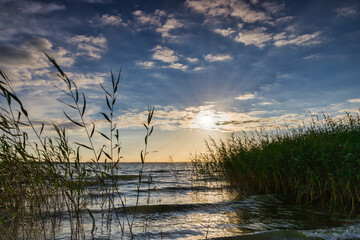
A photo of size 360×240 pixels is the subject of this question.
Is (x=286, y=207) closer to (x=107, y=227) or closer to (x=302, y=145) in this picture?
(x=302, y=145)

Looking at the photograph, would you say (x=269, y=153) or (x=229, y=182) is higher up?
(x=269, y=153)

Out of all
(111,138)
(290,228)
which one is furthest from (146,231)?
(290,228)

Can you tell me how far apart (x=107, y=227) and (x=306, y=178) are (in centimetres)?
610

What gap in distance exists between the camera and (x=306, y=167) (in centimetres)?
739

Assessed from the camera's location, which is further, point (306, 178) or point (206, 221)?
point (306, 178)

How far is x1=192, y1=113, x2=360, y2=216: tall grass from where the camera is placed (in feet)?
21.8

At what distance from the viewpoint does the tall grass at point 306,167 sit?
664cm

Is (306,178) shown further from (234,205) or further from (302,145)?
(234,205)

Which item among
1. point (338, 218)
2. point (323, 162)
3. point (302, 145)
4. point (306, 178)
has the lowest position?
point (338, 218)

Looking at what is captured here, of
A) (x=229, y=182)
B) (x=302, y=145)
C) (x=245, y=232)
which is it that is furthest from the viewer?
(x=229, y=182)

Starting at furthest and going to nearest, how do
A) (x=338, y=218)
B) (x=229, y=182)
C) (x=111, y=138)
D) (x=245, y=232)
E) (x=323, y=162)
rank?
(x=229, y=182)
(x=323, y=162)
(x=338, y=218)
(x=245, y=232)
(x=111, y=138)

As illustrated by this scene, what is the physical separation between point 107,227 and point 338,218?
601 centimetres

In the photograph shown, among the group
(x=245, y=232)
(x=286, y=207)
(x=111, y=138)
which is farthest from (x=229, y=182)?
(x=111, y=138)

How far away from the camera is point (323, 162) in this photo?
22.7 feet
